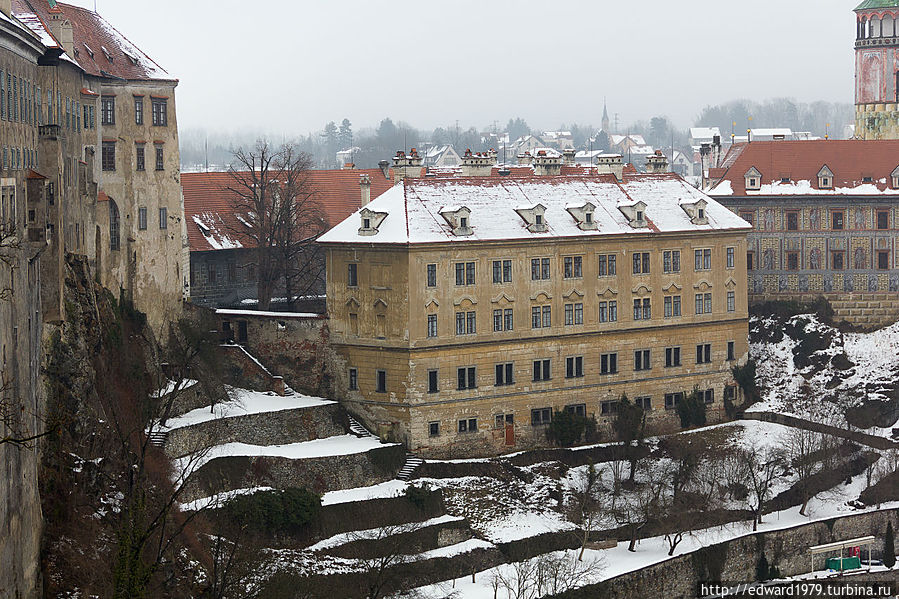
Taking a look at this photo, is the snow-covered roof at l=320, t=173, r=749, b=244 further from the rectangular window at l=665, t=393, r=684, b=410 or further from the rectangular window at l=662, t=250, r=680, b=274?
the rectangular window at l=665, t=393, r=684, b=410

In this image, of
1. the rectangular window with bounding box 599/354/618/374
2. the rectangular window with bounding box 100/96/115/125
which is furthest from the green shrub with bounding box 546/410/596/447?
the rectangular window with bounding box 100/96/115/125

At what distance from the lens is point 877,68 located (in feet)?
321

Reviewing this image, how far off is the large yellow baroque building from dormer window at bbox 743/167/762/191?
10.8 metres

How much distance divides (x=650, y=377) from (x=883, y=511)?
12157 millimetres

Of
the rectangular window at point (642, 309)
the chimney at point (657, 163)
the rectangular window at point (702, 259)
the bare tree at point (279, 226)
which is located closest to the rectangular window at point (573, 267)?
the rectangular window at point (642, 309)

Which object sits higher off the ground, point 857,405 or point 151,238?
point 151,238

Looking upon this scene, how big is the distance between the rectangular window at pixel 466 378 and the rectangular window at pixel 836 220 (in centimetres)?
2745

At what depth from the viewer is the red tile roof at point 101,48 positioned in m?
66.5

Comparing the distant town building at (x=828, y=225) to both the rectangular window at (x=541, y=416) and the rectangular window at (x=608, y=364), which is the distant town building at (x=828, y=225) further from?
the rectangular window at (x=541, y=416)

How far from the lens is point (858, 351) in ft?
274

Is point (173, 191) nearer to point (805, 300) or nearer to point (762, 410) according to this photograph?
point (762, 410)

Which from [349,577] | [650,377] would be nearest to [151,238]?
[349,577]

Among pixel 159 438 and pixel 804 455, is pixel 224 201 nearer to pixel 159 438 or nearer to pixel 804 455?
pixel 159 438

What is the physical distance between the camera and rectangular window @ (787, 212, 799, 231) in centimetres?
8862
